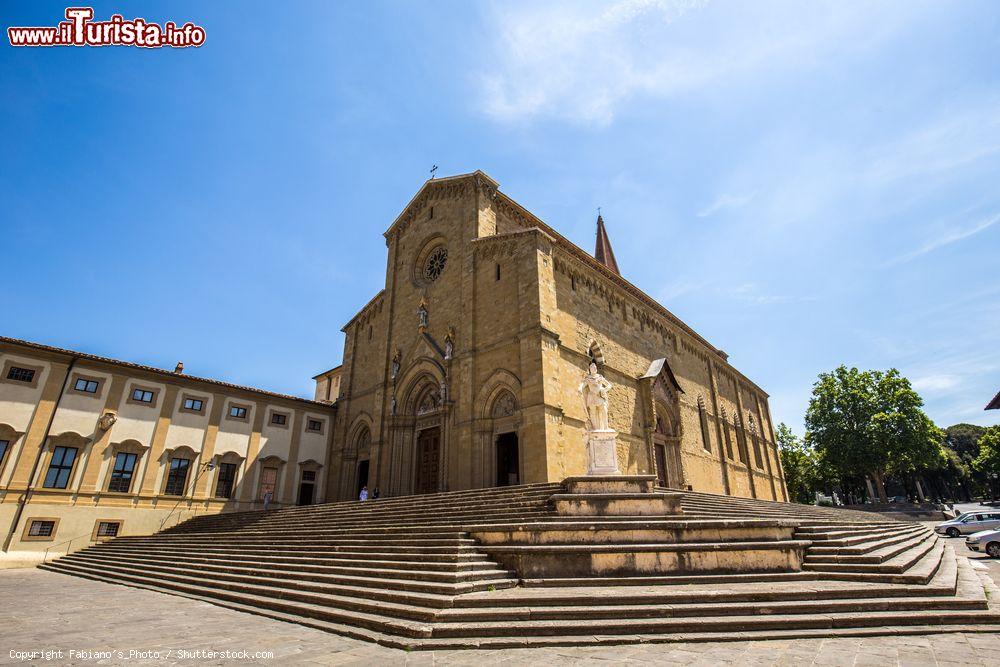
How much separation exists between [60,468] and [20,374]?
13.2ft

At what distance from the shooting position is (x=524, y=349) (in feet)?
60.0

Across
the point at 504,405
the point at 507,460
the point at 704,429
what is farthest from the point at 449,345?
the point at 704,429

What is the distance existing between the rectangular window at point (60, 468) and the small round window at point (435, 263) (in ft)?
54.2

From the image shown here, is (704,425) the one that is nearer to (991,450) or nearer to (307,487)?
(307,487)

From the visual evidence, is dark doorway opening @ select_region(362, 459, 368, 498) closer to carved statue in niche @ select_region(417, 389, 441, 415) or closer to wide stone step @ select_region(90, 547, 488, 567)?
carved statue in niche @ select_region(417, 389, 441, 415)

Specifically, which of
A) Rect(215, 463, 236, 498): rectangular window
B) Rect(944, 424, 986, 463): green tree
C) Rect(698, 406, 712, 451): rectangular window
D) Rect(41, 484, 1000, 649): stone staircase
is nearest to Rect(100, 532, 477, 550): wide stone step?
Rect(41, 484, 1000, 649): stone staircase

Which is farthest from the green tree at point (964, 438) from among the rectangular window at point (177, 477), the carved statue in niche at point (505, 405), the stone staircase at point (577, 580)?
the rectangular window at point (177, 477)

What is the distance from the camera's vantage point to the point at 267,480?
971 inches

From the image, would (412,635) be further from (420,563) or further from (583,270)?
(583,270)

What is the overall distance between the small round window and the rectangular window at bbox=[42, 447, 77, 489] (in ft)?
54.2

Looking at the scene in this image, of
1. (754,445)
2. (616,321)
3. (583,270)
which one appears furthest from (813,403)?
(583,270)

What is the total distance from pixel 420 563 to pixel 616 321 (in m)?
17.3

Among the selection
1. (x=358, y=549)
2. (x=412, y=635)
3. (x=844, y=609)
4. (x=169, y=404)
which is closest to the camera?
(x=412, y=635)

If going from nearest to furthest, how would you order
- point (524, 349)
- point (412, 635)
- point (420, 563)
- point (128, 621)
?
point (412, 635) < point (128, 621) < point (420, 563) < point (524, 349)
